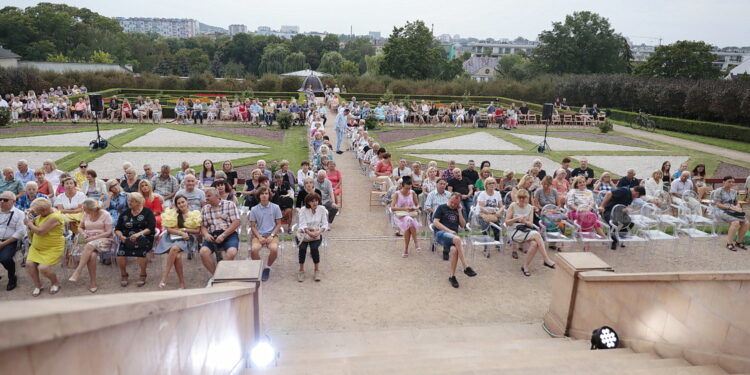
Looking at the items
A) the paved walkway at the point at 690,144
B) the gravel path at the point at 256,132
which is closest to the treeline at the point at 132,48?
the gravel path at the point at 256,132

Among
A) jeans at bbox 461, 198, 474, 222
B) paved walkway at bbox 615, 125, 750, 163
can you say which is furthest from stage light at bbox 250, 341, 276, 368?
paved walkway at bbox 615, 125, 750, 163

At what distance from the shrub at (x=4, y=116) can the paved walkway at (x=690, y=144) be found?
3012cm

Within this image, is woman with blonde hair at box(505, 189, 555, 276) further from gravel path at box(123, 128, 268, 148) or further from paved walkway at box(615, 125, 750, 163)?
paved walkway at box(615, 125, 750, 163)

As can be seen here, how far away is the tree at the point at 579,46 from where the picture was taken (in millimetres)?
58844

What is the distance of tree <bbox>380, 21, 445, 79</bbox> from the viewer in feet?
185

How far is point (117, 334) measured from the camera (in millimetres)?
2189

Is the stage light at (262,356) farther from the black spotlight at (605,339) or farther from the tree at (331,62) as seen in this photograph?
the tree at (331,62)

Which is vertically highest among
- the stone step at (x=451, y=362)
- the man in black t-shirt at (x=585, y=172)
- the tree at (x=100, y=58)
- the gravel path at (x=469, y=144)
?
the tree at (x=100, y=58)

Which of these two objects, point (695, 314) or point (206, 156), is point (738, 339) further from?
point (206, 156)

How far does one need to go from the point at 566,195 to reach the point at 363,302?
4.76m

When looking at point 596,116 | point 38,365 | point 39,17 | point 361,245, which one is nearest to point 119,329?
point 38,365

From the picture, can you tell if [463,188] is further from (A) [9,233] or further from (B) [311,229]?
(A) [9,233]

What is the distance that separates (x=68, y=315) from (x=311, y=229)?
577 centimetres

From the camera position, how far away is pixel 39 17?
239 feet
